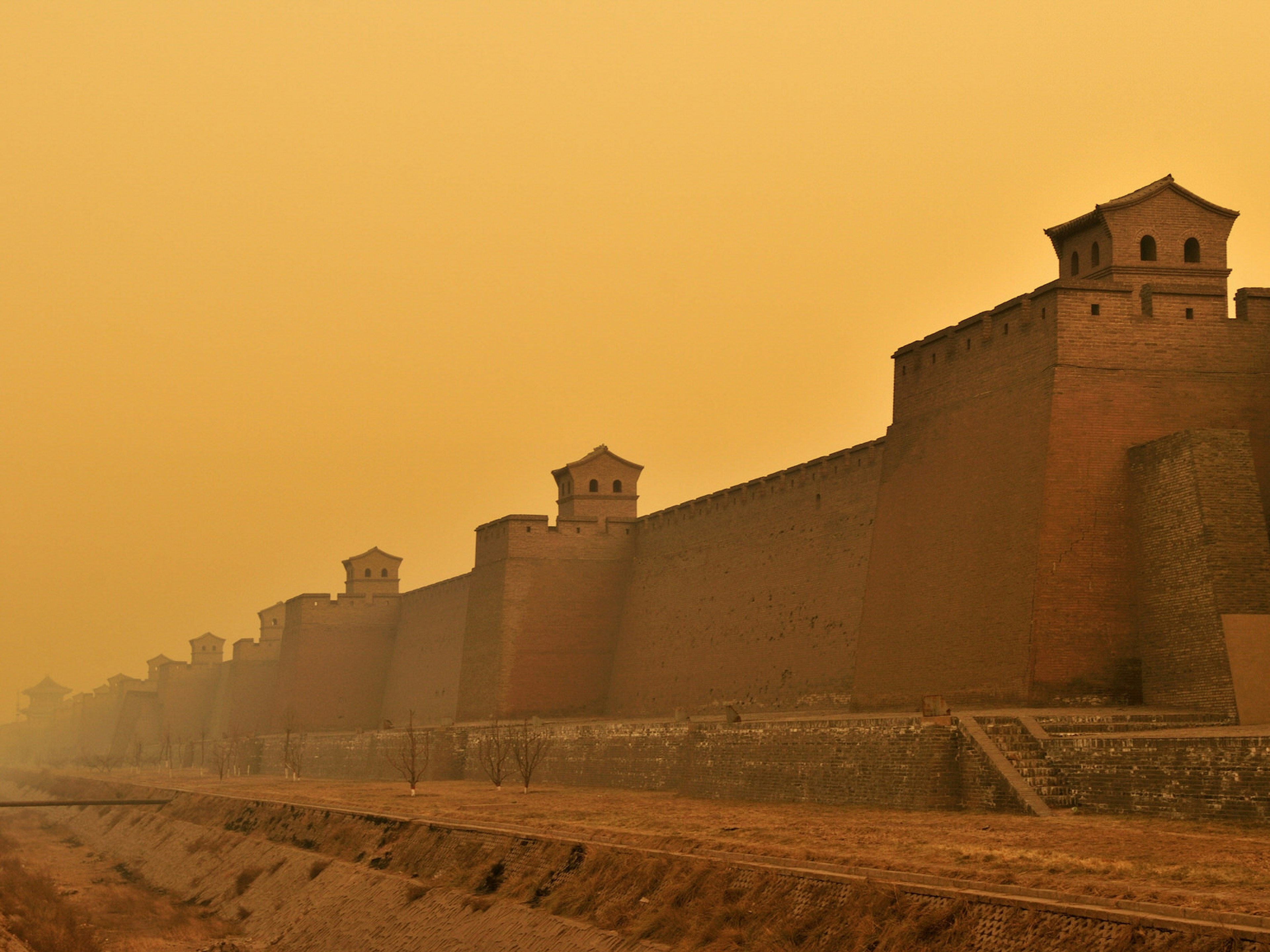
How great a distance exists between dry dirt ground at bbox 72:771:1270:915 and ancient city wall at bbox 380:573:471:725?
22001 millimetres

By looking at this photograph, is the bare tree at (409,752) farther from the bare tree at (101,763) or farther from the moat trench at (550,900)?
the bare tree at (101,763)

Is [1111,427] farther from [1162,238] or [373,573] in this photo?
[373,573]

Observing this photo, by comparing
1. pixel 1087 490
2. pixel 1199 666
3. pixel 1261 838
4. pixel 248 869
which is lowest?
pixel 248 869

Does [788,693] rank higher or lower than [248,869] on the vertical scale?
higher

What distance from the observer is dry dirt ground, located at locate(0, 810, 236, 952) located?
2066 cm

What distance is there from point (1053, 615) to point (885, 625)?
4339 millimetres

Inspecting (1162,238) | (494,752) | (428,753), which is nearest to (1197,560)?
(1162,238)

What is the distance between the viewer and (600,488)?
42.2 metres

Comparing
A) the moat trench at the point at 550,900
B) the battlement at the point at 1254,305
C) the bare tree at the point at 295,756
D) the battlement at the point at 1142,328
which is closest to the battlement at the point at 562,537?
the bare tree at the point at 295,756

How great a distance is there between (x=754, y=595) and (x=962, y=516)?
999 centimetres

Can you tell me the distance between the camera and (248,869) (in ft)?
83.5

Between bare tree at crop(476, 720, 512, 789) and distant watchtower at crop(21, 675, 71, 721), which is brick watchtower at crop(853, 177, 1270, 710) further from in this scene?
distant watchtower at crop(21, 675, 71, 721)

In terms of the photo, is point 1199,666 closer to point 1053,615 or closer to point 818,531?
point 1053,615

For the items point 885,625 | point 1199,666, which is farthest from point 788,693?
point 1199,666
